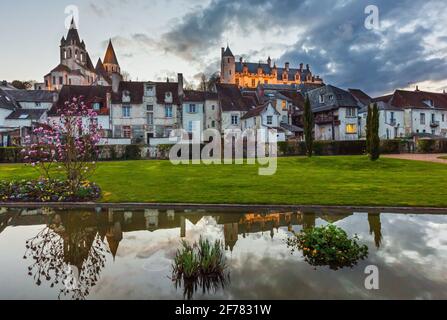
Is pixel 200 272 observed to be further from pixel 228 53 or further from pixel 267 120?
pixel 228 53

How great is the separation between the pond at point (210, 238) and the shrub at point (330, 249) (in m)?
0.25

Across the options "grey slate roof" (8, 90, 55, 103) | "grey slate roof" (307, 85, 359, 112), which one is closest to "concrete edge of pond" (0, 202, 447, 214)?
"grey slate roof" (307, 85, 359, 112)

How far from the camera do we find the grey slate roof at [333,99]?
48019 millimetres

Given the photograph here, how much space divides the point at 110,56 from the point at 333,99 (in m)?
80.8

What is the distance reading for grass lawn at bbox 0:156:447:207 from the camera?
14.1 metres

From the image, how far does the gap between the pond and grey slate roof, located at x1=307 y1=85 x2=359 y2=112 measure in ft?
128

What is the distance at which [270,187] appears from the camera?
16.8 metres

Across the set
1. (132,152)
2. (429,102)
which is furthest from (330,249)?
(429,102)

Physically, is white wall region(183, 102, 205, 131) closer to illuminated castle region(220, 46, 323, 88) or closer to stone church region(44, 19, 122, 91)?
stone church region(44, 19, 122, 91)

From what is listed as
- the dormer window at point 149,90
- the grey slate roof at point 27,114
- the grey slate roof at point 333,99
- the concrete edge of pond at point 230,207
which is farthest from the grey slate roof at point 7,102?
the grey slate roof at point 333,99

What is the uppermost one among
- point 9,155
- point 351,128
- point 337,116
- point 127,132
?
point 337,116

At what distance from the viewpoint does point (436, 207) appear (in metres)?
12.7
